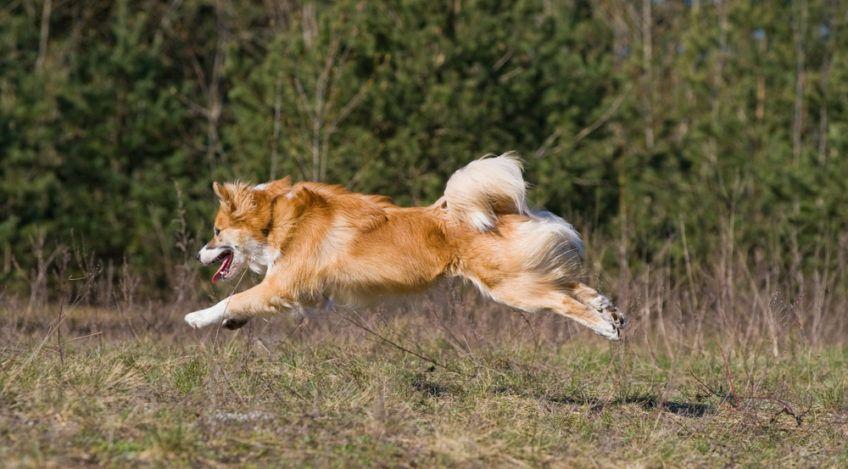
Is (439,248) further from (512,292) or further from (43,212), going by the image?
(43,212)

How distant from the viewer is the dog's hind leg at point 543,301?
Result: 595cm

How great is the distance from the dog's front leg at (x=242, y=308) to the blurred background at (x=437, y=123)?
6.04 metres

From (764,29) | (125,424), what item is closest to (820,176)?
(764,29)

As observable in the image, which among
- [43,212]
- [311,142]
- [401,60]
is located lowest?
[43,212]

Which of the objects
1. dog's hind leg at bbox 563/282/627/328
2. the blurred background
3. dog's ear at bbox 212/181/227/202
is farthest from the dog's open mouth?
the blurred background

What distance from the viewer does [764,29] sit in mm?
17734

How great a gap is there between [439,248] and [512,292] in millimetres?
501

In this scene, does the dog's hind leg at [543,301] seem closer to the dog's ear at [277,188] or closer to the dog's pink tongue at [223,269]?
the dog's ear at [277,188]

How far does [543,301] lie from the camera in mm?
5969

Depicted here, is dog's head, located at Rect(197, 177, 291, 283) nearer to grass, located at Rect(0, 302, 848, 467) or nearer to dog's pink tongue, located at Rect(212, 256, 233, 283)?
dog's pink tongue, located at Rect(212, 256, 233, 283)

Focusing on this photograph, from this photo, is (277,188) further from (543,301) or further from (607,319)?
(607,319)

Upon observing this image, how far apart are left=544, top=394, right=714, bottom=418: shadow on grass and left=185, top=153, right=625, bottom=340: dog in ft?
1.46

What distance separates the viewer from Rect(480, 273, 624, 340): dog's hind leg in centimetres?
595

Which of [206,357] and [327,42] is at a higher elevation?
[327,42]
